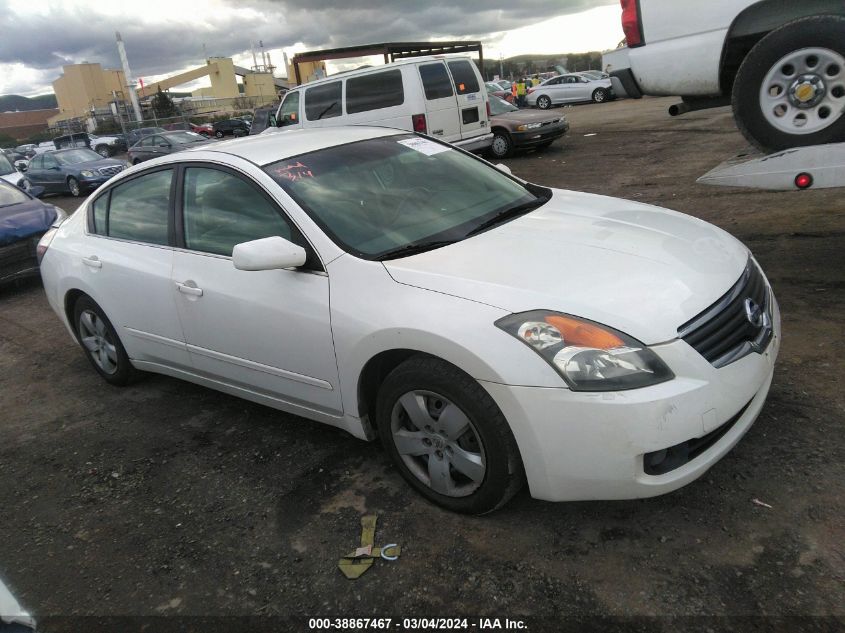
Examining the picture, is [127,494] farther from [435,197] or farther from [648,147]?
[648,147]

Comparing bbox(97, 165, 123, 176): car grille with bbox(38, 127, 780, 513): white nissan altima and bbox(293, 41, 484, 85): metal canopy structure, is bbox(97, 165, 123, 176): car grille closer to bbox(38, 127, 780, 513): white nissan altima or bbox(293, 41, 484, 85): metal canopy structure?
bbox(293, 41, 484, 85): metal canopy structure

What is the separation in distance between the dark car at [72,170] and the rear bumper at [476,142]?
9345mm

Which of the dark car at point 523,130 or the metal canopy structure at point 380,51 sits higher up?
the metal canopy structure at point 380,51

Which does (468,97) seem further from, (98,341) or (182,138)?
(182,138)

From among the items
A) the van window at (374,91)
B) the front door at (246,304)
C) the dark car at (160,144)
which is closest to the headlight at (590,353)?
the front door at (246,304)

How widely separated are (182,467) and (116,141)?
33.3 metres

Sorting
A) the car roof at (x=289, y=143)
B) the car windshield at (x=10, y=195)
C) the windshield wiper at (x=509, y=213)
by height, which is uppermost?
the car roof at (x=289, y=143)

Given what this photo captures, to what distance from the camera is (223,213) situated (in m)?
3.48

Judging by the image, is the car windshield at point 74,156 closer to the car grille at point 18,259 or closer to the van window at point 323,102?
the van window at point 323,102

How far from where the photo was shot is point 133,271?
388 cm

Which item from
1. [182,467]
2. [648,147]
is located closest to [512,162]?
[648,147]

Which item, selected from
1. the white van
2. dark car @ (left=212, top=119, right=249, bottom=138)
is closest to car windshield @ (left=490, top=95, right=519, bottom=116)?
the white van

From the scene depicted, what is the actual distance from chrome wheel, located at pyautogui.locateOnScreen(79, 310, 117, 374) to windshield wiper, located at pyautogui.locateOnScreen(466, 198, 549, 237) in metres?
2.73

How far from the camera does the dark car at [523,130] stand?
1354 centimetres
